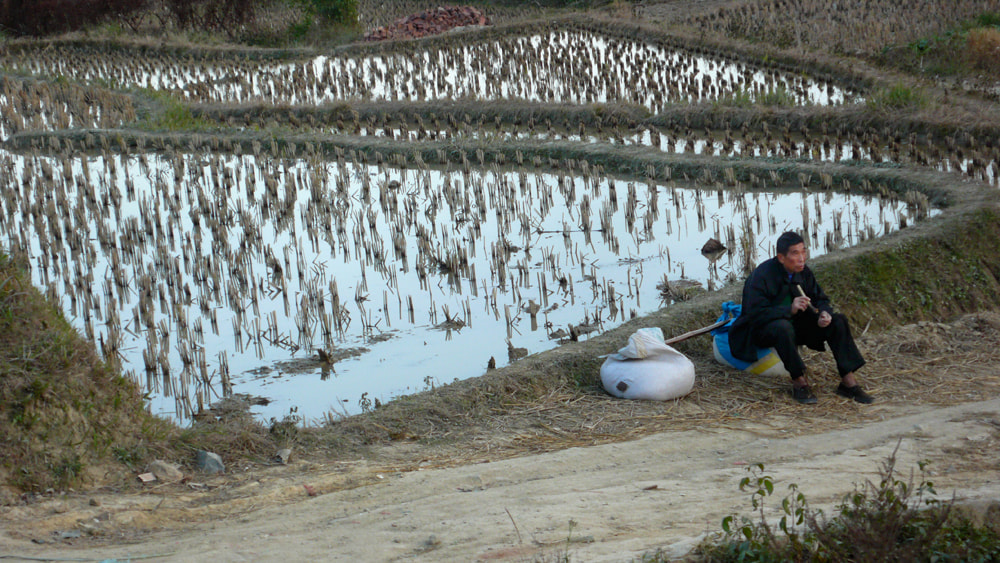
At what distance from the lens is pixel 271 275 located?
6.97 meters

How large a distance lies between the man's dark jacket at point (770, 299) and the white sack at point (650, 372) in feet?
1.25

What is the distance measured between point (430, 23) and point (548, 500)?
1912 cm

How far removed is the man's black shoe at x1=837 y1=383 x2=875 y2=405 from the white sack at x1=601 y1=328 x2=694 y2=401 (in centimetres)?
78

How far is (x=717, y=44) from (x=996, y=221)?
988cm

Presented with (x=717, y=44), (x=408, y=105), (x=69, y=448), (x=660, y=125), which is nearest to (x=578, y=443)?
(x=69, y=448)

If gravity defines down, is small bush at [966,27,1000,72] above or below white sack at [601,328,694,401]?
above

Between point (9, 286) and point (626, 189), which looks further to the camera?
point (626, 189)

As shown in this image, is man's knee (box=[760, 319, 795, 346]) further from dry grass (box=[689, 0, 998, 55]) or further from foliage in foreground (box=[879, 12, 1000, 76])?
dry grass (box=[689, 0, 998, 55])

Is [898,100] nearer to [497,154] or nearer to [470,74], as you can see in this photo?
[497,154]

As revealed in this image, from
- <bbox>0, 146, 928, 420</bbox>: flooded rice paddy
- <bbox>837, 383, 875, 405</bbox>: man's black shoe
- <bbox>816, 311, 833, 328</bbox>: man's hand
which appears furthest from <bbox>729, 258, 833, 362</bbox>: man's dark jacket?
<bbox>0, 146, 928, 420</bbox>: flooded rice paddy

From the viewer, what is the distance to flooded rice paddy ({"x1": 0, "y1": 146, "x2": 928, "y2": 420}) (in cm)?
552

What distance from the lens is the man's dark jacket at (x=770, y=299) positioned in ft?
16.2

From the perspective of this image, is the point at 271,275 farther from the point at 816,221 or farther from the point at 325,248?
the point at 816,221

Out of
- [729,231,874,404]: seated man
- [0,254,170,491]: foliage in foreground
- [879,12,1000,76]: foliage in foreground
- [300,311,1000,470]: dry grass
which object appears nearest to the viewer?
[0,254,170,491]: foliage in foreground
